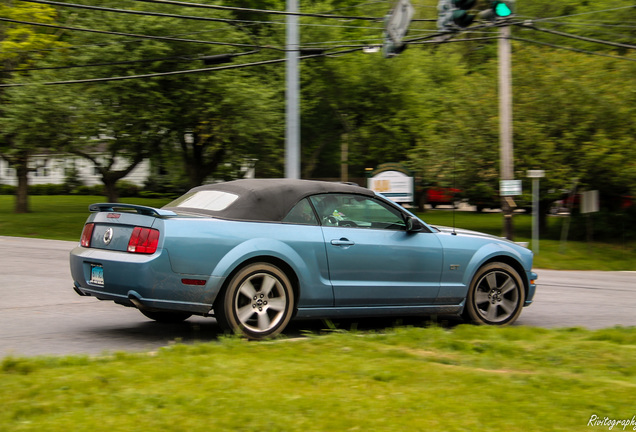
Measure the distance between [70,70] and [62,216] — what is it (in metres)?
8.89

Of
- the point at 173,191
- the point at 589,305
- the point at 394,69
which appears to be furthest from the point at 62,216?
the point at 589,305

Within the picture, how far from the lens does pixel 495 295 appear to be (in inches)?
332

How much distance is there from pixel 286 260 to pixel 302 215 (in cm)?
59

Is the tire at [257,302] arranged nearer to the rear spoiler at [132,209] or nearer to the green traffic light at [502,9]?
the rear spoiler at [132,209]

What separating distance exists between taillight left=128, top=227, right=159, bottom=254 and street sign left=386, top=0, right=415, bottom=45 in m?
10.1

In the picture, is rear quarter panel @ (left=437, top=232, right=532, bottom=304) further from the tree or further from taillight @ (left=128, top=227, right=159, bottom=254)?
the tree

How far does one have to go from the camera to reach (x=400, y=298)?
778cm

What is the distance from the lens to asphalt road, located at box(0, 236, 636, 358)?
22.8 feet

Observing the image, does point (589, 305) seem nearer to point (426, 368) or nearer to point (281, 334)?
point (281, 334)

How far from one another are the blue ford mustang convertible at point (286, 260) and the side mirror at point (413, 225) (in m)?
0.01

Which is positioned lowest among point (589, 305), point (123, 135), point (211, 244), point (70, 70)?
point (589, 305)

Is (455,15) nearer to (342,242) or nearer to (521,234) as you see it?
(342,242)

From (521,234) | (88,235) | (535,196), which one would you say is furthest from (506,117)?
(88,235)

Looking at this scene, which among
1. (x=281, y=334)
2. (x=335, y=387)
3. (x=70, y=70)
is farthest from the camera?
(x=70, y=70)
